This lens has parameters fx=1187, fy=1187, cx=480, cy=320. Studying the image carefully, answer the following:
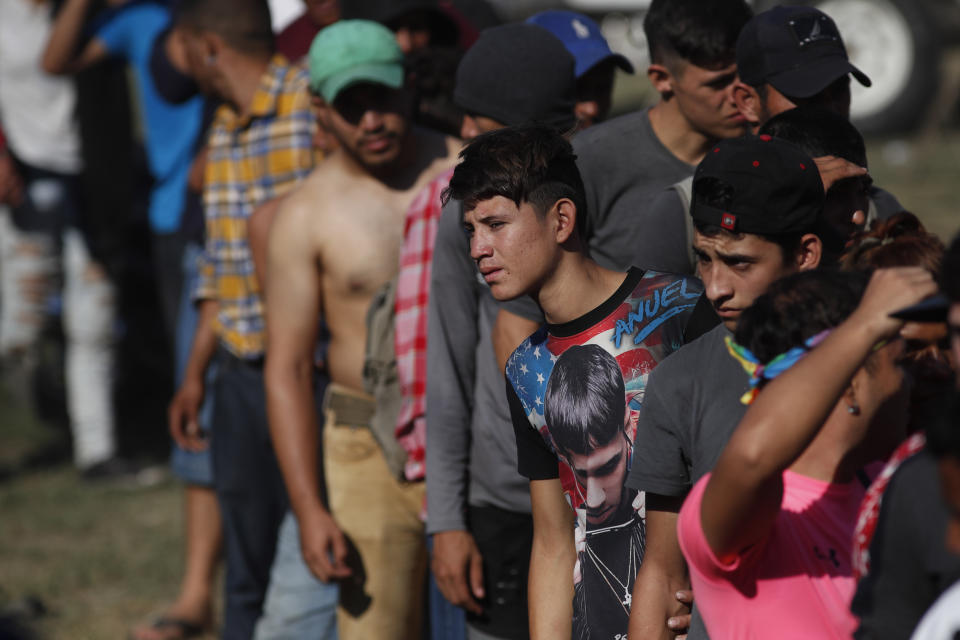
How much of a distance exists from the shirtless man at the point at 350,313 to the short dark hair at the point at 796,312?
6.47 ft

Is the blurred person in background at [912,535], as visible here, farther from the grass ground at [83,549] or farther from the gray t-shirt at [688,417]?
the grass ground at [83,549]

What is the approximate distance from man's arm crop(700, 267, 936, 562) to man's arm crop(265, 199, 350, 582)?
2095 millimetres

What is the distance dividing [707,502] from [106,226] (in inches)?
228

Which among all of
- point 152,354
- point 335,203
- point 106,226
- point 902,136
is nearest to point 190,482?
point 335,203

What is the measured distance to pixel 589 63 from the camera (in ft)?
12.4

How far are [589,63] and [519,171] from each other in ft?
4.09

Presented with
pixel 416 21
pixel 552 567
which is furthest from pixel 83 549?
pixel 552 567

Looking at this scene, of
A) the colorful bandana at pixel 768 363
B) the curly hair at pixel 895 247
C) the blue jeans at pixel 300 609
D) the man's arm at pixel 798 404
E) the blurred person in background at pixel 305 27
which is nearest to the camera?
the man's arm at pixel 798 404

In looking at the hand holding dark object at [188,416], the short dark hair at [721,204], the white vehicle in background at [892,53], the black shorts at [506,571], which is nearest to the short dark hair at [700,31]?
the short dark hair at [721,204]

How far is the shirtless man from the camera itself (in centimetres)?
377

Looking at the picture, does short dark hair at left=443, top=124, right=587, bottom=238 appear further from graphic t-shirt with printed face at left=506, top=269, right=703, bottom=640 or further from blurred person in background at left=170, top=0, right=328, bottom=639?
blurred person in background at left=170, top=0, right=328, bottom=639

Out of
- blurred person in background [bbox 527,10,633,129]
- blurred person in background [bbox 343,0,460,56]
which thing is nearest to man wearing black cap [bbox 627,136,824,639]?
blurred person in background [bbox 527,10,633,129]

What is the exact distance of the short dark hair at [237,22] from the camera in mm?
4645

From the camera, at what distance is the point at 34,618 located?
5398 millimetres
